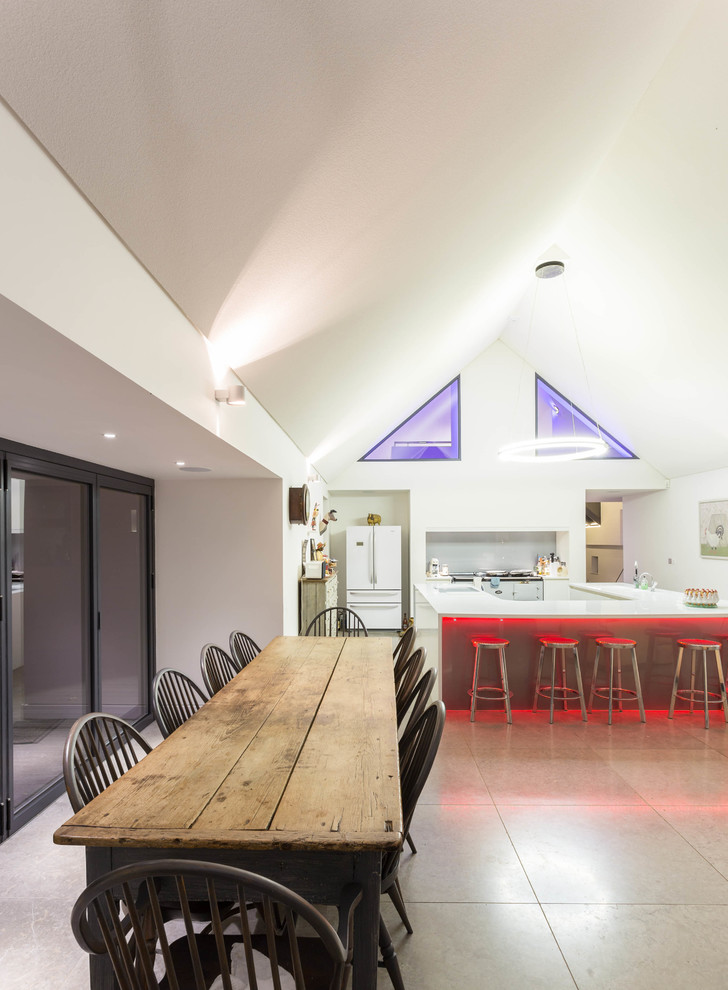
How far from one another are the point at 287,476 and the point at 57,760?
2.63 m

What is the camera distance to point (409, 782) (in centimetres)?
205

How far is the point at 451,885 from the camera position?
7.91 ft

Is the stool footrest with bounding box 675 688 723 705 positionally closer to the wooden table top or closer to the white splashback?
the wooden table top

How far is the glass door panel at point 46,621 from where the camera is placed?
3.18m

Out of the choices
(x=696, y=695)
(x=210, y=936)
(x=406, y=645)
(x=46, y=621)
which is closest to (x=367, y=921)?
(x=210, y=936)

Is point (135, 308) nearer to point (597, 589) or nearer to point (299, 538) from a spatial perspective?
point (299, 538)

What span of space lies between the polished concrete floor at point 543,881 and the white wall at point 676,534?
13.9 ft

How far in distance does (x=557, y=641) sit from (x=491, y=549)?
4705 mm

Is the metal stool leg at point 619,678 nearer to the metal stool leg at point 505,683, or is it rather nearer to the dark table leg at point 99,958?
the metal stool leg at point 505,683

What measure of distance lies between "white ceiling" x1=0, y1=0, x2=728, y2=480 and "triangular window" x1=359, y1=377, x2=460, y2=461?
342cm

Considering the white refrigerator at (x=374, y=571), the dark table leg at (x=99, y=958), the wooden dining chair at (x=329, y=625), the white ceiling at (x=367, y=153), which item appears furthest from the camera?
the white refrigerator at (x=374, y=571)

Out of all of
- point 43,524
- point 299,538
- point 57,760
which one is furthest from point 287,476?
point 57,760

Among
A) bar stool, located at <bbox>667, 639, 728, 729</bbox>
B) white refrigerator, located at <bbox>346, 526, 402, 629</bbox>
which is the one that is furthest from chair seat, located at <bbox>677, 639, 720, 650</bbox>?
white refrigerator, located at <bbox>346, 526, 402, 629</bbox>

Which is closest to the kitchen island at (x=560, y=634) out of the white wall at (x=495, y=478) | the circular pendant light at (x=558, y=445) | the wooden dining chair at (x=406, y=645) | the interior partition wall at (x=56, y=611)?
the wooden dining chair at (x=406, y=645)
